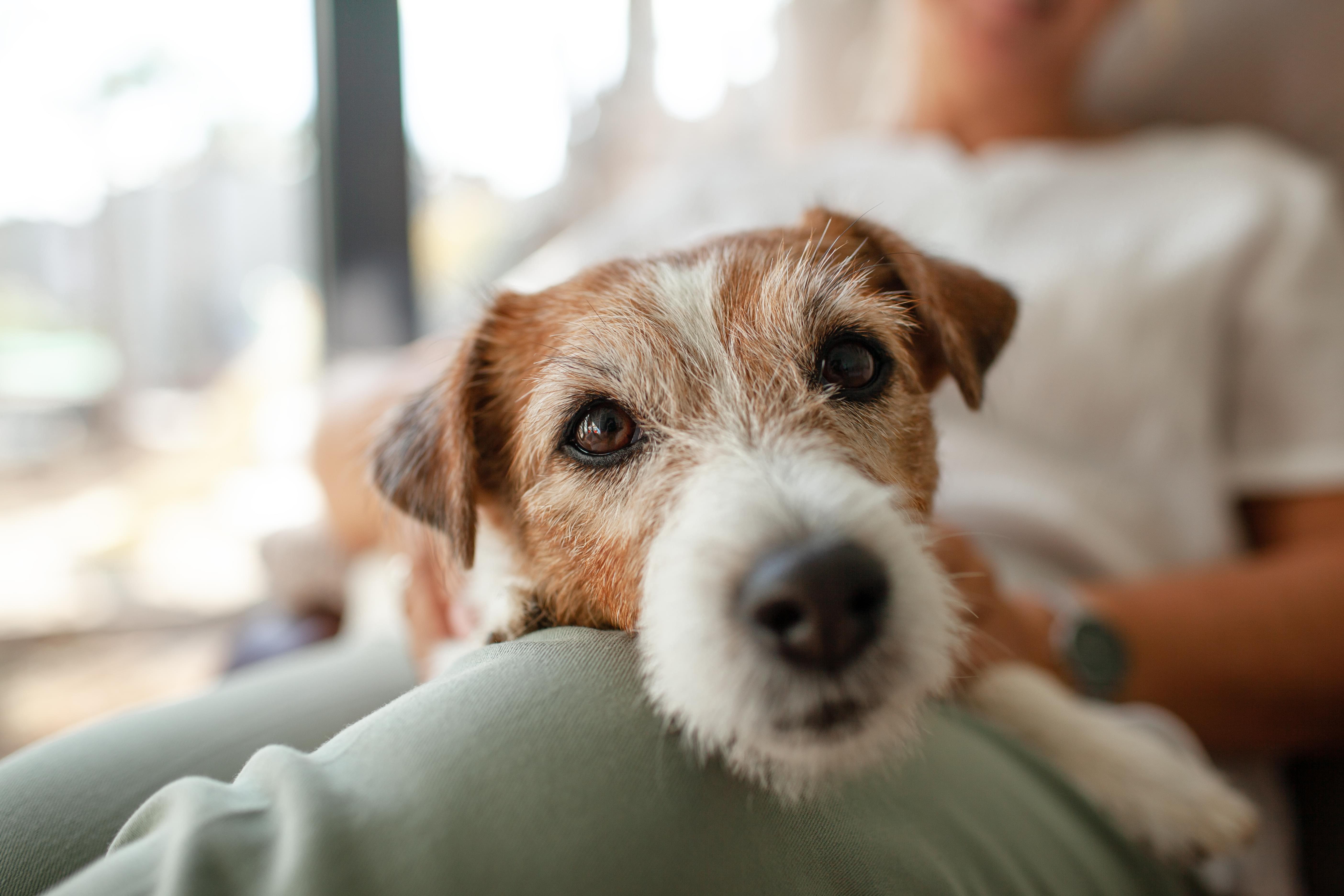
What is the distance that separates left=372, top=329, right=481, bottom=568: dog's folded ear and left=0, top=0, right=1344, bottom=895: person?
0.26 metres

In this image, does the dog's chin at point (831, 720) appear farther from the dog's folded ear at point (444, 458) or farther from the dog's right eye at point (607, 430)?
the dog's folded ear at point (444, 458)

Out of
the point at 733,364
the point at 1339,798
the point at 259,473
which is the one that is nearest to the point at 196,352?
the point at 259,473

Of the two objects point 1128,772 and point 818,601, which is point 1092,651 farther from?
point 818,601

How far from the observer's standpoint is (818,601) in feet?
2.40

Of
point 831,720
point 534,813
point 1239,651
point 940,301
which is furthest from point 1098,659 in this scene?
point 534,813

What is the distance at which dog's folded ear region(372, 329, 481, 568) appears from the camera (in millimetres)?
1142

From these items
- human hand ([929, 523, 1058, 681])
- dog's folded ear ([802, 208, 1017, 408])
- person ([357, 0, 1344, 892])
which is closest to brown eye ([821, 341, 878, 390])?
dog's folded ear ([802, 208, 1017, 408])

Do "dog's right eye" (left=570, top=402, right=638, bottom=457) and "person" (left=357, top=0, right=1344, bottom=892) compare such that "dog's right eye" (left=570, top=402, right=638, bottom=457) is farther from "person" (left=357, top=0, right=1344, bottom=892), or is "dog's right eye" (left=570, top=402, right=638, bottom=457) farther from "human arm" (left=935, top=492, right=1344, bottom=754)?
"human arm" (left=935, top=492, right=1344, bottom=754)

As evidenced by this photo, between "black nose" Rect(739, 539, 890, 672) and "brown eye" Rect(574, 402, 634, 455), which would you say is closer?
"black nose" Rect(739, 539, 890, 672)

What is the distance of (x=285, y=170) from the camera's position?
3275 millimetres

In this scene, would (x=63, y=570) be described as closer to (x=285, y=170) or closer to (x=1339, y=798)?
(x=285, y=170)

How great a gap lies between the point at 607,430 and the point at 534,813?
0.54 m

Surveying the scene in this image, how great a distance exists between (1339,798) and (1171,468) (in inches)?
27.5

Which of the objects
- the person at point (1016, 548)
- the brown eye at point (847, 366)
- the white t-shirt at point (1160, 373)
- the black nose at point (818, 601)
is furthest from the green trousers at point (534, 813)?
the white t-shirt at point (1160, 373)
